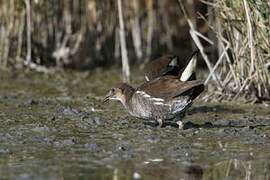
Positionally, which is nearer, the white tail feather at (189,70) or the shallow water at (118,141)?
the shallow water at (118,141)

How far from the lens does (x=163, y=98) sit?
25.4 ft

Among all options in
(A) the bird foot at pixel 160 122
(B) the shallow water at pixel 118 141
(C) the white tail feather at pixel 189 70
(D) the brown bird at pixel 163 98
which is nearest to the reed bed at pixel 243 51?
(B) the shallow water at pixel 118 141

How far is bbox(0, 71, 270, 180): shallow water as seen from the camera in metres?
6.08

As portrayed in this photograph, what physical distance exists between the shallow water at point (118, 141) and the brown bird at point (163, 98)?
0.17 m

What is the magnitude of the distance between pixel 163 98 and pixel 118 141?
0.69 meters

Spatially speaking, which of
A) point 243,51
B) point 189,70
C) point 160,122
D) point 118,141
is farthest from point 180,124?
point 243,51

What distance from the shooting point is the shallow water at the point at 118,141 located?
239 inches

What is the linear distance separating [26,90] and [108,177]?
523 centimetres

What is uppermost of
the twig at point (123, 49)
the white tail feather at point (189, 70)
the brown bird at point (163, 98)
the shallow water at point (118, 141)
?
the twig at point (123, 49)

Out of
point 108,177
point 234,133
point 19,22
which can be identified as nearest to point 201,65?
point 19,22

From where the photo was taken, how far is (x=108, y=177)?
230 inches

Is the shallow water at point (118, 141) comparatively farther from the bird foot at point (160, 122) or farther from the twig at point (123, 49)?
the twig at point (123, 49)

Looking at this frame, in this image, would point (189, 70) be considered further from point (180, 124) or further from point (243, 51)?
point (243, 51)

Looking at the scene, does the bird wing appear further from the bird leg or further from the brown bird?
the bird leg
